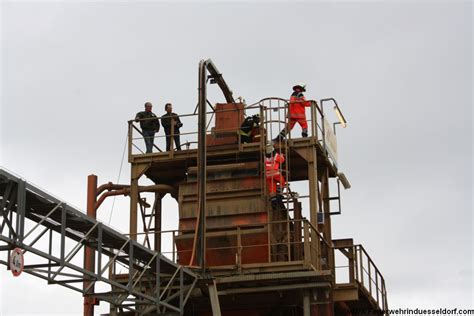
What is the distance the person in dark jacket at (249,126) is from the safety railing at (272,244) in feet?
9.24

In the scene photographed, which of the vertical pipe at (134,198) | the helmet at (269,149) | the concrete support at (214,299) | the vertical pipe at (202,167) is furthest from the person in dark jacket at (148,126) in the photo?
the concrete support at (214,299)

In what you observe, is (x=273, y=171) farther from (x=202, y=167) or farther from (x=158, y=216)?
(x=158, y=216)

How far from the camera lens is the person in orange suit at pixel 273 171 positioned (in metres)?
31.4

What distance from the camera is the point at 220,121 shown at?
3331cm

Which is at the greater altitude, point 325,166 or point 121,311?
point 325,166

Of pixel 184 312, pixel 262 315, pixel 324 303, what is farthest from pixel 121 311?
pixel 324 303

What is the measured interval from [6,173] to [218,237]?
10256 millimetres

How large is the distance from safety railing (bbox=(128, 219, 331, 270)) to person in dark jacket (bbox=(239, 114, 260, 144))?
2816mm

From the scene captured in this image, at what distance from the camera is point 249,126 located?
32969 mm

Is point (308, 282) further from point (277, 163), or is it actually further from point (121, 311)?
point (121, 311)

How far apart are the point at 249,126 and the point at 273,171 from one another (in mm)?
2177

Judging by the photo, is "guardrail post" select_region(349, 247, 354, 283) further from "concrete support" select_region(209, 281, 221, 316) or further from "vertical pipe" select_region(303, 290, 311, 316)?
"concrete support" select_region(209, 281, 221, 316)

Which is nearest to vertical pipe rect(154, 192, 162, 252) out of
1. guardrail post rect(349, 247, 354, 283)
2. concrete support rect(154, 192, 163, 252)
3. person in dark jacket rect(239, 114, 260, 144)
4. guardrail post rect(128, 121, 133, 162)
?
concrete support rect(154, 192, 163, 252)

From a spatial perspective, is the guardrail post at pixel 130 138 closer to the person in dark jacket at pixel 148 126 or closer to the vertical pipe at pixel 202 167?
the person in dark jacket at pixel 148 126
